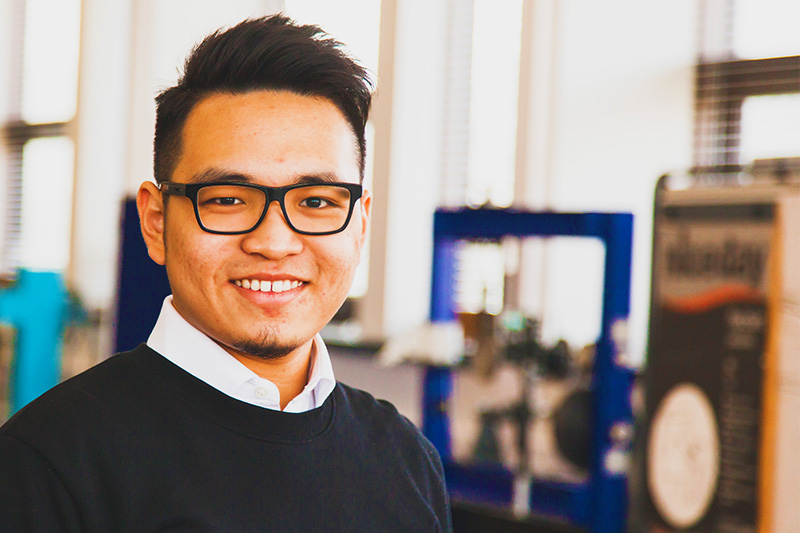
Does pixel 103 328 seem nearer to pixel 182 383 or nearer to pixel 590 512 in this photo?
pixel 590 512

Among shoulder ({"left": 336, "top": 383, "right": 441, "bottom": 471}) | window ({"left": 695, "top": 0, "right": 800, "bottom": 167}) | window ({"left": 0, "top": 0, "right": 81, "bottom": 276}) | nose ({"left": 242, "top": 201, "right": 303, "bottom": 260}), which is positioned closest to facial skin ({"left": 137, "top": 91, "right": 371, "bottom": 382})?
nose ({"left": 242, "top": 201, "right": 303, "bottom": 260})

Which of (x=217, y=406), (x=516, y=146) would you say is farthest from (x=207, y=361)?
(x=516, y=146)

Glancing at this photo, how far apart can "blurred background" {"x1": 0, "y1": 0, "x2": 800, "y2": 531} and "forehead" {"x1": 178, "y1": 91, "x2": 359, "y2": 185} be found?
1205 millimetres

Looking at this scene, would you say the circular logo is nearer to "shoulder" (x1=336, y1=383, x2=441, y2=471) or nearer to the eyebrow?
"shoulder" (x1=336, y1=383, x2=441, y2=471)

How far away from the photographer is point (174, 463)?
2.62 ft

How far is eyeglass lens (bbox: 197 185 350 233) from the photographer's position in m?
0.84

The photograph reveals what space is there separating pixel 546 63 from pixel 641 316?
2.87 feet

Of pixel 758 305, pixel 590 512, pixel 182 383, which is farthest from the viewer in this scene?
pixel 590 512

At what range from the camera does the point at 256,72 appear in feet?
2.89

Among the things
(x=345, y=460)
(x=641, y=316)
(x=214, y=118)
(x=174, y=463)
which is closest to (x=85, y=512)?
(x=174, y=463)

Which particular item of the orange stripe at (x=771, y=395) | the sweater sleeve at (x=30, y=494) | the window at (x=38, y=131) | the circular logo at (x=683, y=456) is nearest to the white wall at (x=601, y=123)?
the circular logo at (x=683, y=456)

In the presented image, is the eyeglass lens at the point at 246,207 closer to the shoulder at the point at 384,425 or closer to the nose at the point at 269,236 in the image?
the nose at the point at 269,236

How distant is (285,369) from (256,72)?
0.32 metres

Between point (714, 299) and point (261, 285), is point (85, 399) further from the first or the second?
point (714, 299)
